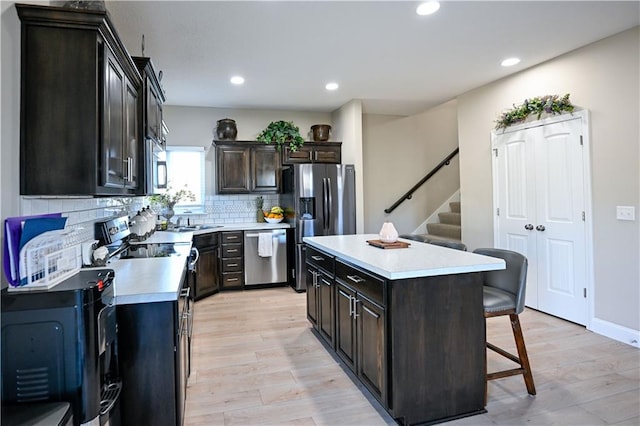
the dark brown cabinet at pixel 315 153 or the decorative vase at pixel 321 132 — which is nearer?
the dark brown cabinet at pixel 315 153

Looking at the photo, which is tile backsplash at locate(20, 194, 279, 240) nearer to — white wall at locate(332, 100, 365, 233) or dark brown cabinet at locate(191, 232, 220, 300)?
dark brown cabinet at locate(191, 232, 220, 300)

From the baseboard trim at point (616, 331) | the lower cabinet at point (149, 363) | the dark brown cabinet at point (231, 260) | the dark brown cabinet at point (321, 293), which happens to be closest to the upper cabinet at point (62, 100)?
the lower cabinet at point (149, 363)

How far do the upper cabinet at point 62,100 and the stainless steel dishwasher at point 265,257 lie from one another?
3423 millimetres

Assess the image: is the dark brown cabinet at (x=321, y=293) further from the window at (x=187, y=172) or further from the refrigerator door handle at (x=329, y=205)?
the window at (x=187, y=172)

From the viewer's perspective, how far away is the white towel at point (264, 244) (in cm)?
514

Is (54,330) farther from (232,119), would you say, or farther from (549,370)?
(232,119)

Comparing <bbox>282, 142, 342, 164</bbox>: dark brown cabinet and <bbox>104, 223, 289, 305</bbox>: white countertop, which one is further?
<bbox>282, 142, 342, 164</bbox>: dark brown cabinet

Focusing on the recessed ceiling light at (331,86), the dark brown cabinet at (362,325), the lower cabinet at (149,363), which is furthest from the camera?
the recessed ceiling light at (331,86)

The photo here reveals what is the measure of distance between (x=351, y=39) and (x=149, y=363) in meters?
2.95

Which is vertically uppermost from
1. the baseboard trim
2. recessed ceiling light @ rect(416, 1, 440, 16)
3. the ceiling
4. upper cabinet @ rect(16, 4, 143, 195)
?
the ceiling

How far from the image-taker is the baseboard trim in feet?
10.2

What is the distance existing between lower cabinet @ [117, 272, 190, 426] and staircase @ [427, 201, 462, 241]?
184 inches

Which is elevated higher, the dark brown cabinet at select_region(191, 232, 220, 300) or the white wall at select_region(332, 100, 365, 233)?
the white wall at select_region(332, 100, 365, 233)

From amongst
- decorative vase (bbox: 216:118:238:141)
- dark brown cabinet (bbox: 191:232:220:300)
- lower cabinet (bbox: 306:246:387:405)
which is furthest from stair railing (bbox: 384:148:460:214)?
lower cabinet (bbox: 306:246:387:405)
